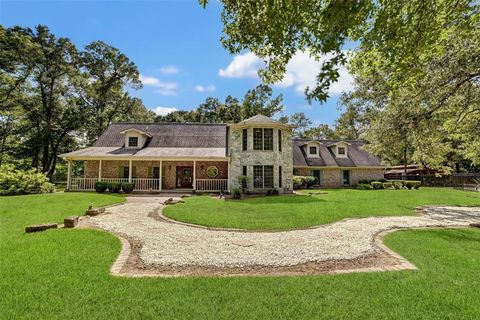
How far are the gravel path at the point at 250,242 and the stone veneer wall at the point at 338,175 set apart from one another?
17.2 m

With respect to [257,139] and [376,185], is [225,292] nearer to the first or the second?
[257,139]

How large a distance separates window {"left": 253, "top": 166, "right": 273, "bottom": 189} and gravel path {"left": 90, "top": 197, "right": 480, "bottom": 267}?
383 inches

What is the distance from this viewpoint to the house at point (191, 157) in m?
19.0

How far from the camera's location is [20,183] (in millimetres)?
16219

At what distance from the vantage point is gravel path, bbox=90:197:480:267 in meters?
5.25

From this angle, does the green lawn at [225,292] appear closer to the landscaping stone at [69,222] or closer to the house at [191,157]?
the landscaping stone at [69,222]

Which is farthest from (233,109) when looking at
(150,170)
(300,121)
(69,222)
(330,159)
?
(69,222)

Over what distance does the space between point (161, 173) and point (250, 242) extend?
49.2 ft

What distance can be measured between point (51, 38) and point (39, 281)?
32.8 m

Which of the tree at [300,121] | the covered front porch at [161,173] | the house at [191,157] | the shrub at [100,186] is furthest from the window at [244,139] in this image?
the tree at [300,121]

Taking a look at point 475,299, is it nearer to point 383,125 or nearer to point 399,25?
point 399,25

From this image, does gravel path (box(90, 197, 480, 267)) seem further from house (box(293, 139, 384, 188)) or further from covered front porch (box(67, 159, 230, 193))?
house (box(293, 139, 384, 188))

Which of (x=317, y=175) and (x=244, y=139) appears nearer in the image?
(x=244, y=139)

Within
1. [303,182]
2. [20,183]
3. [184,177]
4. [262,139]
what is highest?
[262,139]
